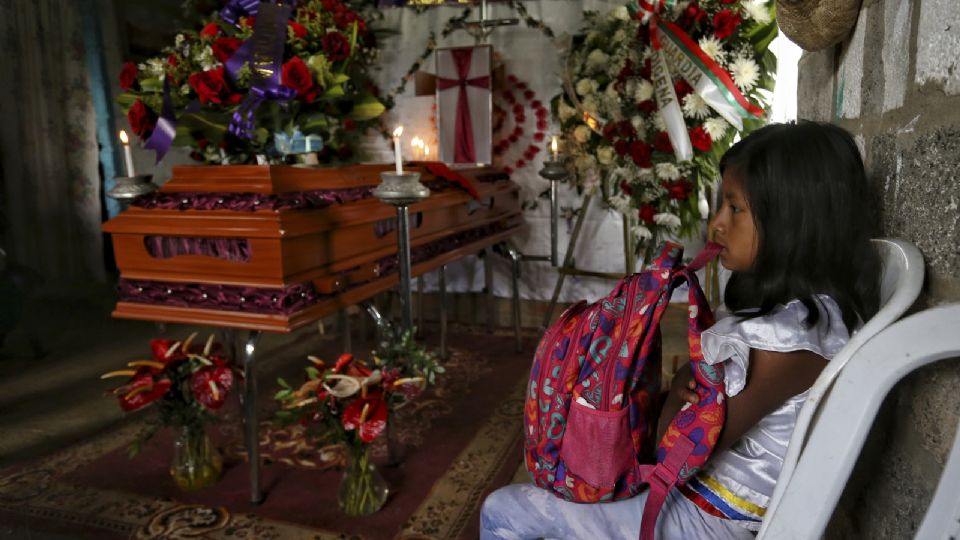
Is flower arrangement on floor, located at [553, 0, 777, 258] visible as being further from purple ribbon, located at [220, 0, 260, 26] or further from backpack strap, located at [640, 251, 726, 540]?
backpack strap, located at [640, 251, 726, 540]

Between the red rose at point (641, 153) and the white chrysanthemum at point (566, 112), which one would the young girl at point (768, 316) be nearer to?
the red rose at point (641, 153)

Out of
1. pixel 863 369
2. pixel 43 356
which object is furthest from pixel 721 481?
pixel 43 356

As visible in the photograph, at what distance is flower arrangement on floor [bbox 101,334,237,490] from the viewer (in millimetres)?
1822

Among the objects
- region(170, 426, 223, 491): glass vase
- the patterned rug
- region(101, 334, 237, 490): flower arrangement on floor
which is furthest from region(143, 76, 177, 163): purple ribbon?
the patterned rug

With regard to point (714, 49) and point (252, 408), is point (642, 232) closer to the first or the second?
point (714, 49)

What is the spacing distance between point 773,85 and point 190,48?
209 centimetres

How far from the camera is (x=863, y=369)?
1.92ft

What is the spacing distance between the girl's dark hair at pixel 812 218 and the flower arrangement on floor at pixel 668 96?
1229mm

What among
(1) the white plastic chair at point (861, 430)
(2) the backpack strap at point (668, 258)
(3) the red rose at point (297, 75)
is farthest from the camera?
(3) the red rose at point (297, 75)

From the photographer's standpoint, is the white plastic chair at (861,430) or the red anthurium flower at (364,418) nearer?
the white plastic chair at (861,430)

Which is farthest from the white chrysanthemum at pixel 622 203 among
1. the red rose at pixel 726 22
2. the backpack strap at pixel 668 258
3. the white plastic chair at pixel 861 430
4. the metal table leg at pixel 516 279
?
the white plastic chair at pixel 861 430

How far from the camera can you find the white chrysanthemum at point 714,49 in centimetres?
214

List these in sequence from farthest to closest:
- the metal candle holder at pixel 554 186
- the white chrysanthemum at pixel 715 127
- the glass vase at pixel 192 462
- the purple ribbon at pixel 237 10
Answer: the metal candle holder at pixel 554 186, the purple ribbon at pixel 237 10, the white chrysanthemum at pixel 715 127, the glass vase at pixel 192 462

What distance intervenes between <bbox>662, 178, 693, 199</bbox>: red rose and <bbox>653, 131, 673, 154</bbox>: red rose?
12 cm
